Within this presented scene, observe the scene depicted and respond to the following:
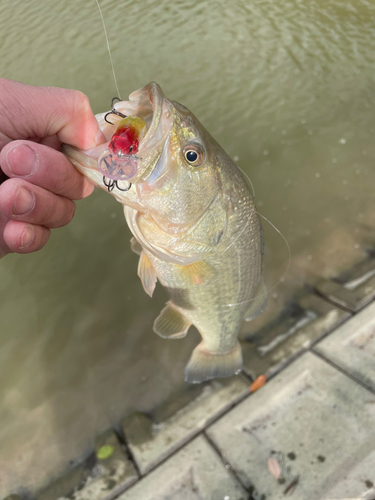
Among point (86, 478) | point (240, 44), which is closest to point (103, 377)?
point (86, 478)

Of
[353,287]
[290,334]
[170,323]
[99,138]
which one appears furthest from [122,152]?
[353,287]

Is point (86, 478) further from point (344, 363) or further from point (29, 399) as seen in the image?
point (344, 363)

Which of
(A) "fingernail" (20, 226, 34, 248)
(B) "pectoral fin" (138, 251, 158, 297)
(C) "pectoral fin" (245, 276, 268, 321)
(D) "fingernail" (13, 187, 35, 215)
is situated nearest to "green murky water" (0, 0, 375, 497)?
(C) "pectoral fin" (245, 276, 268, 321)

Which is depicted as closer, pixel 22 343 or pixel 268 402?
pixel 268 402

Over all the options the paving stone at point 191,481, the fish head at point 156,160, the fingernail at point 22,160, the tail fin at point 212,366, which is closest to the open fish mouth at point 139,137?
the fish head at point 156,160

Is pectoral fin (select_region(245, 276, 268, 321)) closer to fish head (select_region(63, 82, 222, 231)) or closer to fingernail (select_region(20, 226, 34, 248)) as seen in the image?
fish head (select_region(63, 82, 222, 231))

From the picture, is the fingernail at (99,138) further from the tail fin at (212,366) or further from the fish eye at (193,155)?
the tail fin at (212,366)

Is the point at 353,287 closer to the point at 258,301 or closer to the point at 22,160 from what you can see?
the point at 258,301
